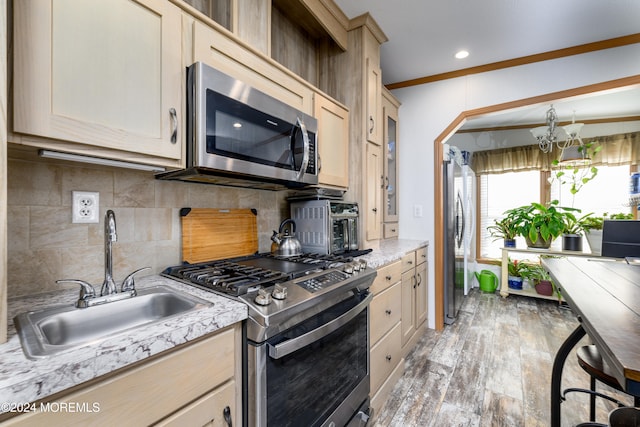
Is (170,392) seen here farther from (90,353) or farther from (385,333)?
(385,333)

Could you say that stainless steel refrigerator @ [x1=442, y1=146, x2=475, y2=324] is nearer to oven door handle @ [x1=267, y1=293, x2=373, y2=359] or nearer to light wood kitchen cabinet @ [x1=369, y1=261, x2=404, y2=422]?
light wood kitchen cabinet @ [x1=369, y1=261, x2=404, y2=422]

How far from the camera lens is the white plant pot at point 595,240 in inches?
127

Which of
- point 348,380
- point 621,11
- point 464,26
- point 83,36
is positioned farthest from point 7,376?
point 621,11

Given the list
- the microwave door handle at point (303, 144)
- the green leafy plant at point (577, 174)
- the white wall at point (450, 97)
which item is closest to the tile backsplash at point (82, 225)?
the microwave door handle at point (303, 144)

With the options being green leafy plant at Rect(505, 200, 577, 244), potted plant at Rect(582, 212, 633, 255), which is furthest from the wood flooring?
green leafy plant at Rect(505, 200, 577, 244)

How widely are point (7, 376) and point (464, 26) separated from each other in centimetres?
299

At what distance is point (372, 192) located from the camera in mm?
2334

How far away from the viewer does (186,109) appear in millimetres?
1112

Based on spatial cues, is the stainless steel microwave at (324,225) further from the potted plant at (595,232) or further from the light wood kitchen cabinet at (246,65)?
the potted plant at (595,232)

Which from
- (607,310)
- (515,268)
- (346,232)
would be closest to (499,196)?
(515,268)

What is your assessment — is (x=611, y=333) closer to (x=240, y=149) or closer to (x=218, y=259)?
(x=240, y=149)

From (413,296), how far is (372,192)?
99 cm

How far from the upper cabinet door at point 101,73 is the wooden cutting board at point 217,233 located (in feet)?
1.60

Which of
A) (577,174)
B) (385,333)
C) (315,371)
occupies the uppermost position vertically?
(577,174)
